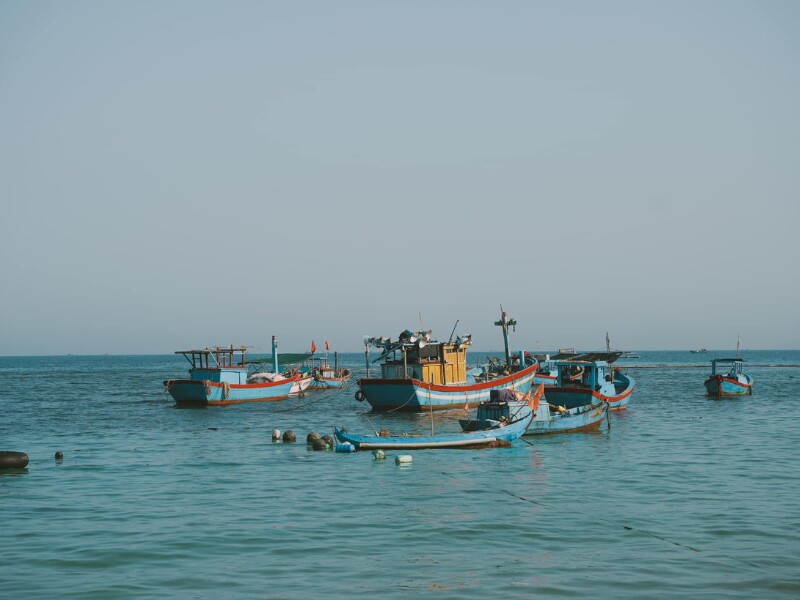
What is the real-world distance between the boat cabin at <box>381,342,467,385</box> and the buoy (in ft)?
89.7

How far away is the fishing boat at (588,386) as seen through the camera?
48.3 metres

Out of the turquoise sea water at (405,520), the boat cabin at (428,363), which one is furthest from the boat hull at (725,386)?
the turquoise sea water at (405,520)

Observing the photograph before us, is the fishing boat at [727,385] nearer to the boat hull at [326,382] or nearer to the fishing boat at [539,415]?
→ the fishing boat at [539,415]

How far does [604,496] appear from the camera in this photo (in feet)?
83.1

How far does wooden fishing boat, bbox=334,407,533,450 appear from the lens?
34156 millimetres

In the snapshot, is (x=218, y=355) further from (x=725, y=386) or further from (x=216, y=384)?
(x=725, y=386)

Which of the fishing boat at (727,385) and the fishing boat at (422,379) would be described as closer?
the fishing boat at (422,379)

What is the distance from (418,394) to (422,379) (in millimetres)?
2770

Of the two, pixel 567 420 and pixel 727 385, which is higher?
pixel 567 420

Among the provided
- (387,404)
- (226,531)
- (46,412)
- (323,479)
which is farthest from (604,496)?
(46,412)

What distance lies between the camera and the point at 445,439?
113 feet

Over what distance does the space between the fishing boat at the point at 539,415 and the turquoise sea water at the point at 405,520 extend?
0.92 meters

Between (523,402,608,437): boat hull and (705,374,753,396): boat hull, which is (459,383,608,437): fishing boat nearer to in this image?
(523,402,608,437): boat hull

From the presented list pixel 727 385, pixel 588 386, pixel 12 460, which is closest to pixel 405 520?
pixel 12 460
